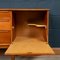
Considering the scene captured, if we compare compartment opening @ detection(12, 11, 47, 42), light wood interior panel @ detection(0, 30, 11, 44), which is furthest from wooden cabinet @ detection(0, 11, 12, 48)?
compartment opening @ detection(12, 11, 47, 42)

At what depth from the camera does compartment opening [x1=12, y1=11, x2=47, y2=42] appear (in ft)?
10.6

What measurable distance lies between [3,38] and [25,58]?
0.57 m

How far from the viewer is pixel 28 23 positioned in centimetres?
325

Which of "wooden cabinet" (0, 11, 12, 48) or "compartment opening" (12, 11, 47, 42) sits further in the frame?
"compartment opening" (12, 11, 47, 42)

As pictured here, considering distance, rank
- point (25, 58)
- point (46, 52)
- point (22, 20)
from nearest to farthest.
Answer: point (46, 52)
point (25, 58)
point (22, 20)

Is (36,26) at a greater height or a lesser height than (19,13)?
lesser

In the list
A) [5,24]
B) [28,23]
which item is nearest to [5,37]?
[5,24]

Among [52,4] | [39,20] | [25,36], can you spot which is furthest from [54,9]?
[25,36]

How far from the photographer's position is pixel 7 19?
2.85m

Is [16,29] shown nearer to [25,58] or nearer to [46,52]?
[25,58]

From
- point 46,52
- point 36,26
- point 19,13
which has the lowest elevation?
point 46,52

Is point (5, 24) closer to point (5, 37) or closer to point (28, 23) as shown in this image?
point (5, 37)

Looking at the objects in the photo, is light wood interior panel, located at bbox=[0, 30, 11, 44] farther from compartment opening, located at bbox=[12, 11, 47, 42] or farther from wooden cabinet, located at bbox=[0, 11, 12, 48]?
compartment opening, located at bbox=[12, 11, 47, 42]

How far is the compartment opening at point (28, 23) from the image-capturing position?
10.6 feet
